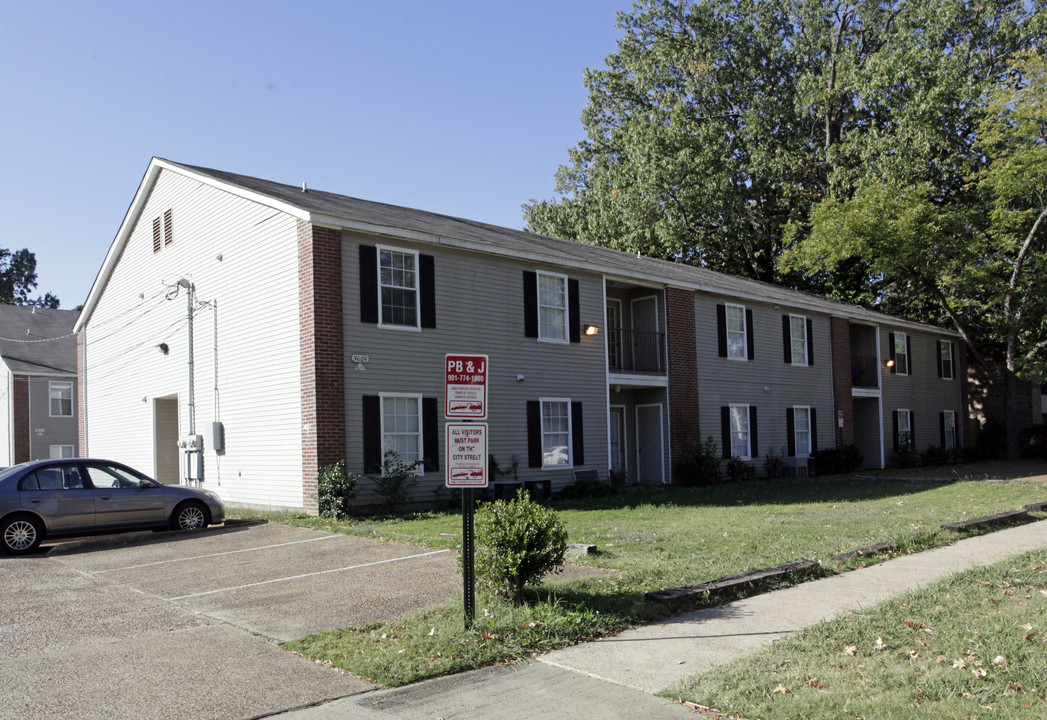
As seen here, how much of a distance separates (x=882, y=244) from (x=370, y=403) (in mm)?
19589

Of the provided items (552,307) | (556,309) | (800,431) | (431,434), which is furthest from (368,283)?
(800,431)

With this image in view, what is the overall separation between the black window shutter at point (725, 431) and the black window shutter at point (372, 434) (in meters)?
11.3

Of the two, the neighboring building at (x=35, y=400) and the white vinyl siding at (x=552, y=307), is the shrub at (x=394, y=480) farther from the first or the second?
the neighboring building at (x=35, y=400)

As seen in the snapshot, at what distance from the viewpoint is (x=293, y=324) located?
618 inches

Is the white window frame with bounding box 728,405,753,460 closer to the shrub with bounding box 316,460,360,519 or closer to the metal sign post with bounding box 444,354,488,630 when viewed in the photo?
the shrub with bounding box 316,460,360,519

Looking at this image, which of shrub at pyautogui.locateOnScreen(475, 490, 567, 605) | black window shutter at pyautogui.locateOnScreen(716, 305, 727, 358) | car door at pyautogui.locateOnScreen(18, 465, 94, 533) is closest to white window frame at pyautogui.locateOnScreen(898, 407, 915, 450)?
black window shutter at pyautogui.locateOnScreen(716, 305, 727, 358)

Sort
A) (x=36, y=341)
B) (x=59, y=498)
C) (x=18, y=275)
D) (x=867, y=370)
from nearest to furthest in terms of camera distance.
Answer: (x=59, y=498)
(x=867, y=370)
(x=36, y=341)
(x=18, y=275)

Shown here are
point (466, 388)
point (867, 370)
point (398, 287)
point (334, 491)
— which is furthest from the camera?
point (867, 370)

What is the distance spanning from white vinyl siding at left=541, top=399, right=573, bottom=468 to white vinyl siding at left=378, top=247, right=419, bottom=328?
3.96m

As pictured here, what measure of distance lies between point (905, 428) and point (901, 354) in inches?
111

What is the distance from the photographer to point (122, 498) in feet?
42.5

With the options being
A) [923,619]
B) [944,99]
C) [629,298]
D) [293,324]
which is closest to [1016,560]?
[923,619]

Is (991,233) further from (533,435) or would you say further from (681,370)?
(533,435)

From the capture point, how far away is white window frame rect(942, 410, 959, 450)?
34.6 metres
